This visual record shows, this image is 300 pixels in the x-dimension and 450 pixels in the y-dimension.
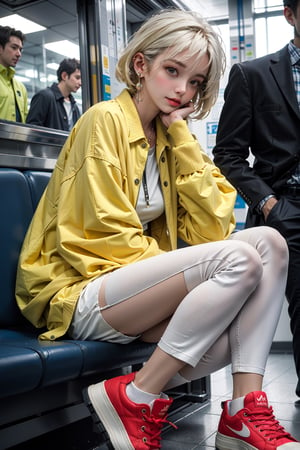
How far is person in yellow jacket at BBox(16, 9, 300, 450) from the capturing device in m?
1.43

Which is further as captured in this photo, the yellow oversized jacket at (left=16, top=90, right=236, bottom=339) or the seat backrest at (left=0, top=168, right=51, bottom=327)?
the seat backrest at (left=0, top=168, right=51, bottom=327)

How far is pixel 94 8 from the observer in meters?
3.70

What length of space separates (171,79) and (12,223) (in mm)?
733

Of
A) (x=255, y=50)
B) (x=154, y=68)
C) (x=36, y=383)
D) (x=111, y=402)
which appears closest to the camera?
(x=36, y=383)

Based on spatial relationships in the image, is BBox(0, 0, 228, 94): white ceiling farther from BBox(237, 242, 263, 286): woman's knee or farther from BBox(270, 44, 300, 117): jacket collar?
BBox(237, 242, 263, 286): woman's knee

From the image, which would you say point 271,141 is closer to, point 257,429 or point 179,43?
point 179,43

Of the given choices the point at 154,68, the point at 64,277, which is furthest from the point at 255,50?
the point at 64,277

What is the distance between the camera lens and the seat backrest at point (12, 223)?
186 centimetres

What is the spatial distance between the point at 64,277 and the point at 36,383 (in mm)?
362

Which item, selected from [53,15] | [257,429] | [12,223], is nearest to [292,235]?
[257,429]

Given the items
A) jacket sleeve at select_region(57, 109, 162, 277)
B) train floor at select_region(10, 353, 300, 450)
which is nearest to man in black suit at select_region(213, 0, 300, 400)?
train floor at select_region(10, 353, 300, 450)

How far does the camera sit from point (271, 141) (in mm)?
2305

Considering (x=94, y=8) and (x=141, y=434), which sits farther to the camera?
(x=94, y=8)

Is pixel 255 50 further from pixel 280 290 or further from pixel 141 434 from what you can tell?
pixel 141 434
